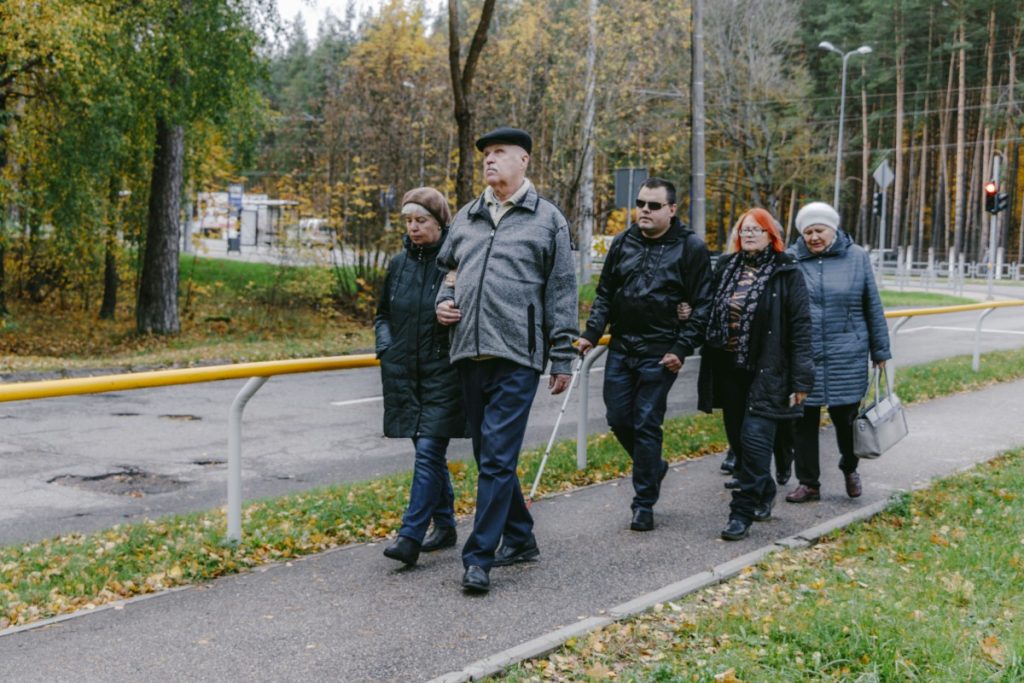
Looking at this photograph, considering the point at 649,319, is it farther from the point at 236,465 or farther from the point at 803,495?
the point at 236,465

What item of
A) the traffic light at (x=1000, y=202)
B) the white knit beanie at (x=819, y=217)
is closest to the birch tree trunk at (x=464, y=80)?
the white knit beanie at (x=819, y=217)

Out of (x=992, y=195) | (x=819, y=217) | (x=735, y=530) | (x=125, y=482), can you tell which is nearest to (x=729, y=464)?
(x=735, y=530)

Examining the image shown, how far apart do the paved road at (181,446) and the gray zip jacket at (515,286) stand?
3371 millimetres

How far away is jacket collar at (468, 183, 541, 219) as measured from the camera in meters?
4.98

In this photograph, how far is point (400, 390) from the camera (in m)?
5.23

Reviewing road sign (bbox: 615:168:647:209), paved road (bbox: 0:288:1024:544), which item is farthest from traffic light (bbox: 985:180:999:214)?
paved road (bbox: 0:288:1024:544)

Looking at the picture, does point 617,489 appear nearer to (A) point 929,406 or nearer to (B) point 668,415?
(B) point 668,415

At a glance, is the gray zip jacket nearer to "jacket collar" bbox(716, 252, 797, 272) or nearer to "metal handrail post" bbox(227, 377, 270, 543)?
"metal handrail post" bbox(227, 377, 270, 543)

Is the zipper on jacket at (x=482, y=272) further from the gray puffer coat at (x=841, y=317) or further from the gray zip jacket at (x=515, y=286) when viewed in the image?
the gray puffer coat at (x=841, y=317)

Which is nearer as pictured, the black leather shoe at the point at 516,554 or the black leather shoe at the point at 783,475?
the black leather shoe at the point at 516,554

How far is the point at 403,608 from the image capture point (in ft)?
15.4

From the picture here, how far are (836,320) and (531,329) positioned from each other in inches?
113

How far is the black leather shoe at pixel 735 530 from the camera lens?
19.6 feet

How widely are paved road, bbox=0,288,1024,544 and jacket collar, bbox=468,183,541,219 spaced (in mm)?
3509
